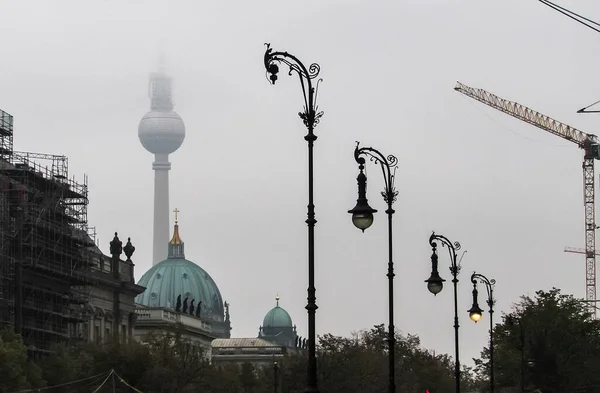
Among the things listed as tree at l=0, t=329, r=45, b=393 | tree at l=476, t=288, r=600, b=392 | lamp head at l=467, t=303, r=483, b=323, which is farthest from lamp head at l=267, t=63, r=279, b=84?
tree at l=476, t=288, r=600, b=392

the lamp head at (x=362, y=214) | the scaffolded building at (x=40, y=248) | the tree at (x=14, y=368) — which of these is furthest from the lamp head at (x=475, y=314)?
the scaffolded building at (x=40, y=248)

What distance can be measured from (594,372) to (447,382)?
53432 millimetres

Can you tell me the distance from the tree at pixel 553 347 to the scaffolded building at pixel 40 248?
1530 inches

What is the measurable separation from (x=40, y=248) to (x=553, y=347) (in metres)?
44.4

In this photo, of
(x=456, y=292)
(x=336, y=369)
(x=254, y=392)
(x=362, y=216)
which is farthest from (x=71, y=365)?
(x=362, y=216)

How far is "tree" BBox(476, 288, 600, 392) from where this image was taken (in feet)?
450

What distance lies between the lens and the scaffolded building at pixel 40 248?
14575 cm

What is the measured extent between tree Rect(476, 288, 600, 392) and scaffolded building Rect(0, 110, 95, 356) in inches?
1530

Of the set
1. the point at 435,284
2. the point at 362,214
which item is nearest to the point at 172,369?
the point at 435,284

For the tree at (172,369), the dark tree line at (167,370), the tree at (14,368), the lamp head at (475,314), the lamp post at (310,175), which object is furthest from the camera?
the tree at (172,369)

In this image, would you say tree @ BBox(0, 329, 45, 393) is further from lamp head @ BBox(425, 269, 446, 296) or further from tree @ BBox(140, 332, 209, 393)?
lamp head @ BBox(425, 269, 446, 296)

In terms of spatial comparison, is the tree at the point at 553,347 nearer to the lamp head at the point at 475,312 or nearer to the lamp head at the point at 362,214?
the lamp head at the point at 475,312

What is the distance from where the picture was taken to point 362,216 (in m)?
49.3

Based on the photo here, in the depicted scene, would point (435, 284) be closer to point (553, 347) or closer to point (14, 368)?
point (14, 368)
